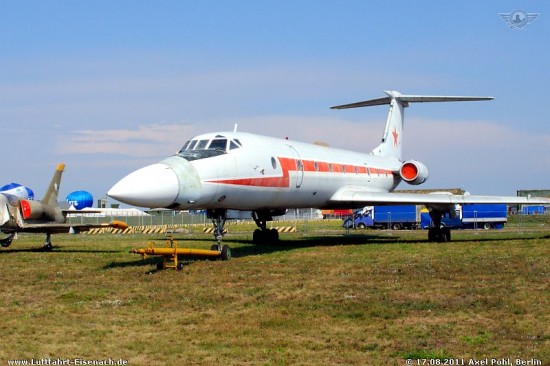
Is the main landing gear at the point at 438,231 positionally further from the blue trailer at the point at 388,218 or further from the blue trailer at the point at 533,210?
the blue trailer at the point at 533,210

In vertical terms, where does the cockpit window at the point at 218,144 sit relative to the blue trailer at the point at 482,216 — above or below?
above

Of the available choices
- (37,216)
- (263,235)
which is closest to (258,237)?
(263,235)

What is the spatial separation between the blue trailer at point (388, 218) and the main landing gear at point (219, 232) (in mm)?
32168

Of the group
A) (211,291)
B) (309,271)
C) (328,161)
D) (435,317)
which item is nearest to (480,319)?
(435,317)

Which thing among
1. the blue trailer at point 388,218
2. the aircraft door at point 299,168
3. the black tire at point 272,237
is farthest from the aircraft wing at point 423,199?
the blue trailer at point 388,218

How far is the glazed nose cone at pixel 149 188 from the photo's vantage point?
55.4 feet

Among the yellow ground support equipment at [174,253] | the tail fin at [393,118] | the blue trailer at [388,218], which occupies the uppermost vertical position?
the tail fin at [393,118]

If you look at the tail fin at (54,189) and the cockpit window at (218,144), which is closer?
the cockpit window at (218,144)

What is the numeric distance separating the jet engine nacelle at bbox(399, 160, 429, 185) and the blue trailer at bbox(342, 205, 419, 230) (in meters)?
A: 18.6

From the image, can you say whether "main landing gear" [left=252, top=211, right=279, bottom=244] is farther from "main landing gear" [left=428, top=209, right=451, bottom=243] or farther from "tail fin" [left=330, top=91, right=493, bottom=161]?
"tail fin" [left=330, top=91, right=493, bottom=161]

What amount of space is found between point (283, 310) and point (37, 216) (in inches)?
770

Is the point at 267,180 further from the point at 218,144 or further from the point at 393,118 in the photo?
the point at 393,118

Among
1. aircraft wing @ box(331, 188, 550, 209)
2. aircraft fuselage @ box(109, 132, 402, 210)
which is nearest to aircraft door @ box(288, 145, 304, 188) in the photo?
aircraft fuselage @ box(109, 132, 402, 210)

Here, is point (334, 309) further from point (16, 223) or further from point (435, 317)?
point (16, 223)
